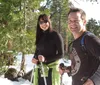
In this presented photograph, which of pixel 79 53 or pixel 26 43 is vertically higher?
pixel 79 53

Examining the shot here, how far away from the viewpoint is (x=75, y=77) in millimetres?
2381

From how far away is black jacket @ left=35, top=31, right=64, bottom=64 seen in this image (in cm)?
408

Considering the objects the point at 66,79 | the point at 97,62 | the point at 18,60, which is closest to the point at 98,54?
the point at 97,62

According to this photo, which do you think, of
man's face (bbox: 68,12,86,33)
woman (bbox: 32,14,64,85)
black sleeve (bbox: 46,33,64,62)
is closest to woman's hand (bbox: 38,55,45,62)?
woman (bbox: 32,14,64,85)

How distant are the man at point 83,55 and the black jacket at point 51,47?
1.63 m

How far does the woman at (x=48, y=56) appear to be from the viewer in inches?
161

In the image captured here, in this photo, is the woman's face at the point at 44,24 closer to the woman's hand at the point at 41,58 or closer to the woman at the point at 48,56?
the woman at the point at 48,56

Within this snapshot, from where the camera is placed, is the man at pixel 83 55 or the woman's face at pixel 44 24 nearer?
the man at pixel 83 55

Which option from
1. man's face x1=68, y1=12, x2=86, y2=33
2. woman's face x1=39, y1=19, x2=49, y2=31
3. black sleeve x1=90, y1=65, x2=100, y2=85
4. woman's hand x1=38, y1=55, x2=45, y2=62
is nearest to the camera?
black sleeve x1=90, y1=65, x2=100, y2=85

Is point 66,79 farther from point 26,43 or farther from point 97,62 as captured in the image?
point 97,62

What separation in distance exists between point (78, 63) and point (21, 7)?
8.65m

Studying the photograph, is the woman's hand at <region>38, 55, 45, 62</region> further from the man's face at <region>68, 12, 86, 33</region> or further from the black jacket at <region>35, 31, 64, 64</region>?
the man's face at <region>68, 12, 86, 33</region>

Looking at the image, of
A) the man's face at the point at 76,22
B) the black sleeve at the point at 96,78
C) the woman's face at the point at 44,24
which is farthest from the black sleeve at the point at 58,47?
the black sleeve at the point at 96,78

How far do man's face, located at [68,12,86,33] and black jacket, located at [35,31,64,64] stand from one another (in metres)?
1.74
